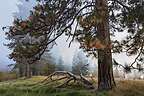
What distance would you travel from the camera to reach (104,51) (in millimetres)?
17188

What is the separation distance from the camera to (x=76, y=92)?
722 inches

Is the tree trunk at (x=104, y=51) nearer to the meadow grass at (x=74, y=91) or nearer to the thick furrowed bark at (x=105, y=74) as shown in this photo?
the thick furrowed bark at (x=105, y=74)

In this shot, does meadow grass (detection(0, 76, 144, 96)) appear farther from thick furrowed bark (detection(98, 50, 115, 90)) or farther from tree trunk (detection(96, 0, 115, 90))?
tree trunk (detection(96, 0, 115, 90))

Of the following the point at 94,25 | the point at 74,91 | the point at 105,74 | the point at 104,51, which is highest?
the point at 94,25

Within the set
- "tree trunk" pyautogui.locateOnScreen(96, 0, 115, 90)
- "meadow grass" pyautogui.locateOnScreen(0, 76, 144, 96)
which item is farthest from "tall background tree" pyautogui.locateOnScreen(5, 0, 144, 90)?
"meadow grass" pyautogui.locateOnScreen(0, 76, 144, 96)

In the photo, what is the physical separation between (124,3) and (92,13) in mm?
2665

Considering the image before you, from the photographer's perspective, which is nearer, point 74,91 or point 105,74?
point 74,91

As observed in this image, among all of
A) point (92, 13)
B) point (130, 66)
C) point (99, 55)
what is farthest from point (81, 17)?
point (130, 66)

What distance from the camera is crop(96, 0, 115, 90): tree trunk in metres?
17.0

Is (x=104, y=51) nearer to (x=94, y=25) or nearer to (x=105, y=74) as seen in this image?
(x=94, y=25)

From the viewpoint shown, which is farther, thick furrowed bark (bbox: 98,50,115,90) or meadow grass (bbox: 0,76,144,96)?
thick furrowed bark (bbox: 98,50,115,90)

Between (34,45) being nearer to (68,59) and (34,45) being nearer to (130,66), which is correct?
(130,66)

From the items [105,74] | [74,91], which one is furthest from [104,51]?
[74,91]

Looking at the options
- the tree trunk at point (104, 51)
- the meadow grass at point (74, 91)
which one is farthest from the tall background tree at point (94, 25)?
the meadow grass at point (74, 91)
